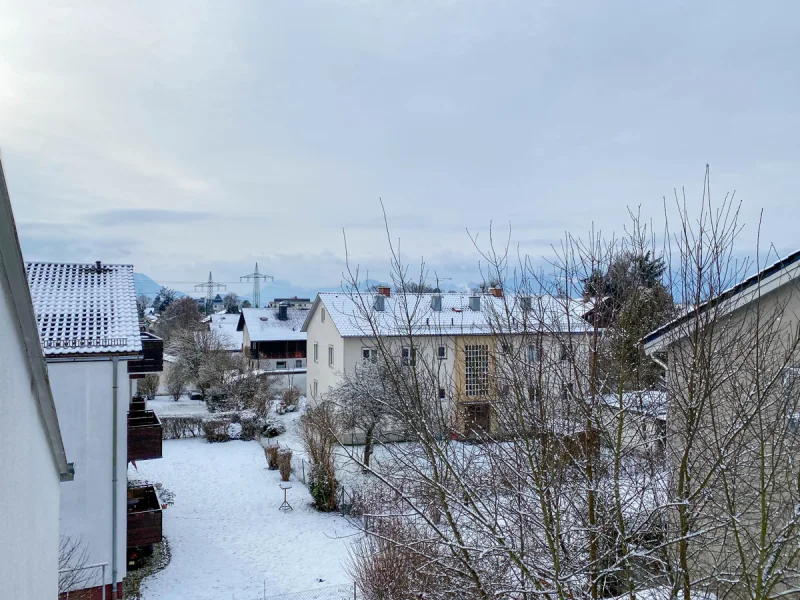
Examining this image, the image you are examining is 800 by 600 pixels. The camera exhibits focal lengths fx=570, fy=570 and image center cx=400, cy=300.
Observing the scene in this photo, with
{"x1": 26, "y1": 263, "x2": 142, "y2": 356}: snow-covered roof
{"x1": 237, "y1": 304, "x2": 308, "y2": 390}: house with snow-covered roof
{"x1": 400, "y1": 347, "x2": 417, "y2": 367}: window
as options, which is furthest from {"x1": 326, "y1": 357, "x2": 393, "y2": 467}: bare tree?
{"x1": 237, "y1": 304, "x2": 308, "y2": 390}: house with snow-covered roof

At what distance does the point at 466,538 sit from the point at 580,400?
6.68 ft

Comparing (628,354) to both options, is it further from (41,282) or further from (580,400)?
(41,282)

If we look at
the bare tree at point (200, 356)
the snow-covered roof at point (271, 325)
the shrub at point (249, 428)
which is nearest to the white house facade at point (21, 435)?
the shrub at point (249, 428)

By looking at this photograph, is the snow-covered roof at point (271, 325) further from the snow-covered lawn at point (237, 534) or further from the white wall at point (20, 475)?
the white wall at point (20, 475)

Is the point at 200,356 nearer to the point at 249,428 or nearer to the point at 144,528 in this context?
the point at 249,428

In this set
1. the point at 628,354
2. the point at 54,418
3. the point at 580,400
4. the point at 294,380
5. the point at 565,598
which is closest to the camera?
the point at 54,418

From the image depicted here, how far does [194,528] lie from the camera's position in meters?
15.8

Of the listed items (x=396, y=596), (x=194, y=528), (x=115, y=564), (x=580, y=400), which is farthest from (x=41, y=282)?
(x=580, y=400)

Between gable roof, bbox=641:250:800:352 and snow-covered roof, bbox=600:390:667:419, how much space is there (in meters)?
0.50

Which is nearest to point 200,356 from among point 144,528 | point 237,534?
point 237,534

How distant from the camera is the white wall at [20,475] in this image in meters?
2.59

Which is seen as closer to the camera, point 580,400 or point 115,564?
point 580,400

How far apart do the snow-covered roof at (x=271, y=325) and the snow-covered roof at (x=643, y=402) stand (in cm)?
3373

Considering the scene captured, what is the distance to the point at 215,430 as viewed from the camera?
25.2 meters
